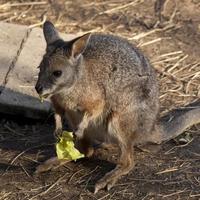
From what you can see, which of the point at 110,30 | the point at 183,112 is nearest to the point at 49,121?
the point at 183,112

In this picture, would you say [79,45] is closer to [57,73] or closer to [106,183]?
[57,73]

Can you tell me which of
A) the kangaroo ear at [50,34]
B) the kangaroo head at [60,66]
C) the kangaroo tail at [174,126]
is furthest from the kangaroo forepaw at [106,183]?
→ the kangaroo ear at [50,34]

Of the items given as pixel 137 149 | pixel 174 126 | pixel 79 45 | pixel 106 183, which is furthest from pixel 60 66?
pixel 174 126

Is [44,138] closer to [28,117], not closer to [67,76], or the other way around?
[28,117]

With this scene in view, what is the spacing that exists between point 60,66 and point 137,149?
46.9 inches

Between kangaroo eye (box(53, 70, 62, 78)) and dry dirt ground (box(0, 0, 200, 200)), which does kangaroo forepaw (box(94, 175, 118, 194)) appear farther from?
kangaroo eye (box(53, 70, 62, 78))

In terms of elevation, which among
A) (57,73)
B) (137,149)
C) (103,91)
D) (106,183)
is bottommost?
(137,149)

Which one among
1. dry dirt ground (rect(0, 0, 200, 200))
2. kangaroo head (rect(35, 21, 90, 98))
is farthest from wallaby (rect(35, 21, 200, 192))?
dry dirt ground (rect(0, 0, 200, 200))

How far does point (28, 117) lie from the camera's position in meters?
5.97

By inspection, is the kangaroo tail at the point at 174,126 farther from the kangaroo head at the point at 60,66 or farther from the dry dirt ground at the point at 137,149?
the kangaroo head at the point at 60,66

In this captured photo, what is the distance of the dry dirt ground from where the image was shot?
511cm

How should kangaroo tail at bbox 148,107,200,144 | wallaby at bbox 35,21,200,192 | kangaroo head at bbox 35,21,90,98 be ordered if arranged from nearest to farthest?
1. kangaroo head at bbox 35,21,90,98
2. wallaby at bbox 35,21,200,192
3. kangaroo tail at bbox 148,107,200,144

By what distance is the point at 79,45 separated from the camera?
4902 millimetres

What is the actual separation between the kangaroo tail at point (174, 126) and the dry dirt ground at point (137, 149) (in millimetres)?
91
